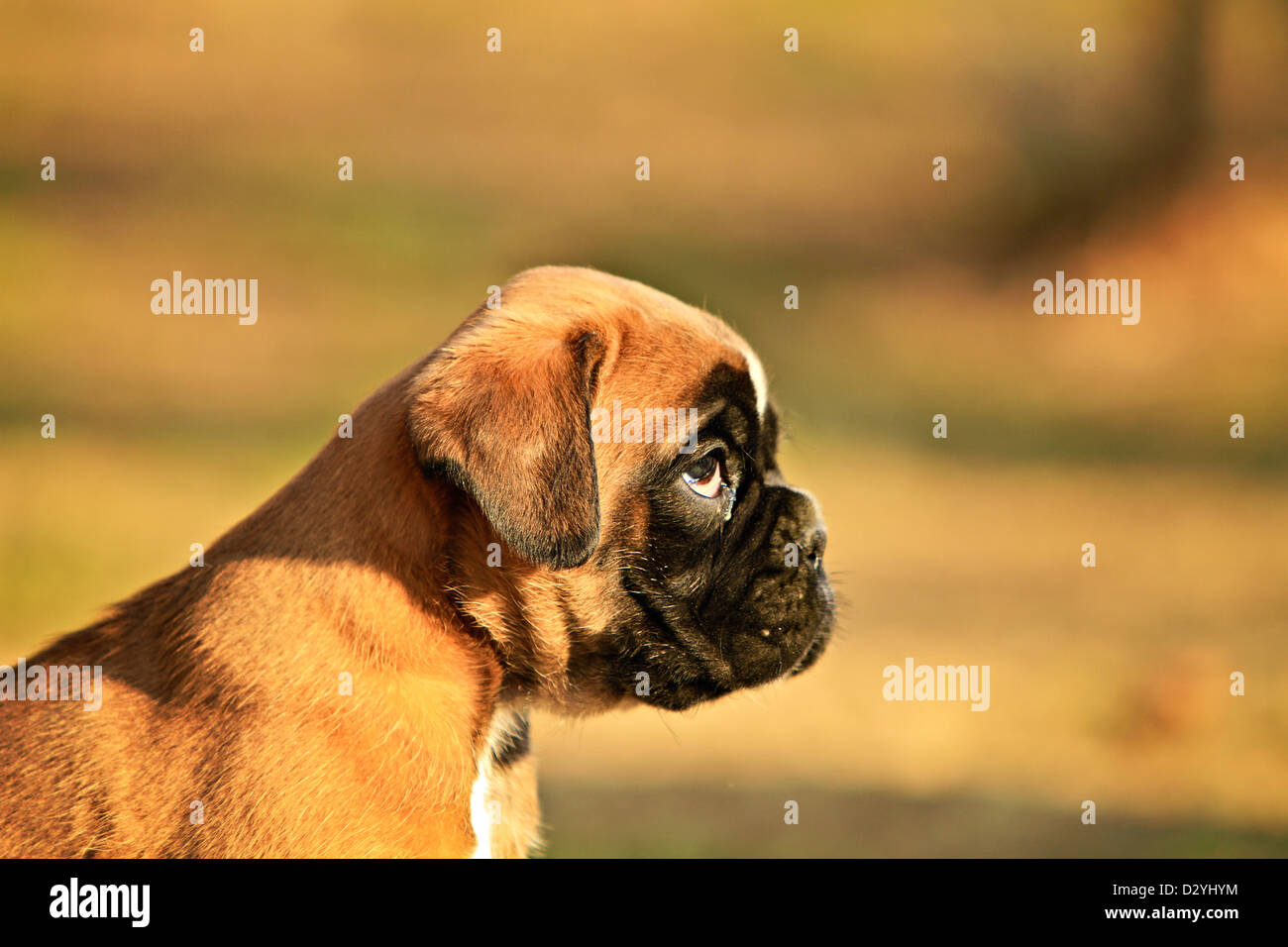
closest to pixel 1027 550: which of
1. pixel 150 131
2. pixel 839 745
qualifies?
pixel 839 745

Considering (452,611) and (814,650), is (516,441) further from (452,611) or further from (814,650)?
(814,650)

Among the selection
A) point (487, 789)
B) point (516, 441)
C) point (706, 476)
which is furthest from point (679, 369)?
point (487, 789)

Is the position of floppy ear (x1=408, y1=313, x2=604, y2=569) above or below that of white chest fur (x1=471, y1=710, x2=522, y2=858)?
above

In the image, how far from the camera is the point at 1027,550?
1234 cm

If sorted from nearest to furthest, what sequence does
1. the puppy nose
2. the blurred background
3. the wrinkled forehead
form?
1. the wrinkled forehead
2. the puppy nose
3. the blurred background

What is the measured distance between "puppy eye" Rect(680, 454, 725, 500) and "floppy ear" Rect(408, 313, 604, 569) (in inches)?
22.3

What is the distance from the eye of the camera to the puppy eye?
4.15m

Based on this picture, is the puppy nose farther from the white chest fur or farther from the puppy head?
the white chest fur

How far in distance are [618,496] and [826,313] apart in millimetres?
14011

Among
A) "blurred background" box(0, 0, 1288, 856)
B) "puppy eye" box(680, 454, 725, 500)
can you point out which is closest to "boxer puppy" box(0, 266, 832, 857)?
"puppy eye" box(680, 454, 725, 500)

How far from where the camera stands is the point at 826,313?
17.5 m

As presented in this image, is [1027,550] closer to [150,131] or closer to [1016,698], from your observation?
[1016,698]

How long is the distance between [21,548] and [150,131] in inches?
335

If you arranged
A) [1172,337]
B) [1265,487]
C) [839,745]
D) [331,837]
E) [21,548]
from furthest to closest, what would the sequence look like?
[1172,337], [1265,487], [21,548], [839,745], [331,837]
